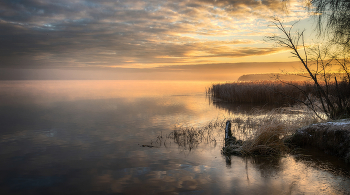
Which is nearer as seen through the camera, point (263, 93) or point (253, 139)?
point (253, 139)

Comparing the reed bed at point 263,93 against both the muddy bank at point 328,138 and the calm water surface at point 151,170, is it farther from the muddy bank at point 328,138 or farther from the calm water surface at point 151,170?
the calm water surface at point 151,170

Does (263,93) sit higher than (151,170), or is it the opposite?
(263,93)

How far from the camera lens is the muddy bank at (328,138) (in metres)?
6.34

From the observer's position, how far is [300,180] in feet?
17.3

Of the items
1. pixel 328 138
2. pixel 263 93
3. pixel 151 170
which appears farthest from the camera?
pixel 263 93

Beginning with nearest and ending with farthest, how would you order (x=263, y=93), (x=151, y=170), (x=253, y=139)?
(x=151, y=170)
(x=253, y=139)
(x=263, y=93)

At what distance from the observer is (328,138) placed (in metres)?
6.89

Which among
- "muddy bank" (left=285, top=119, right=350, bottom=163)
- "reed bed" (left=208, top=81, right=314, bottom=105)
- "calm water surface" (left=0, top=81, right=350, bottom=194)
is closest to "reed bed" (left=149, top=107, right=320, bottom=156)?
"calm water surface" (left=0, top=81, right=350, bottom=194)

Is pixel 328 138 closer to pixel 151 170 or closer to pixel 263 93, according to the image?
pixel 151 170

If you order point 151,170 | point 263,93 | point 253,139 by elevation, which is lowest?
point 151,170

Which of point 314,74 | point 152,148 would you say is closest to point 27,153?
point 152,148

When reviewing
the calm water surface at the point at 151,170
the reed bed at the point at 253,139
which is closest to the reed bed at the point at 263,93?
the reed bed at the point at 253,139

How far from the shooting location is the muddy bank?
6.34m

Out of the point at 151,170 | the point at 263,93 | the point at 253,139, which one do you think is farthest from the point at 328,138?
the point at 263,93
